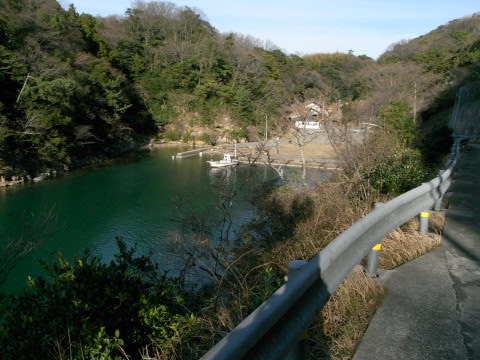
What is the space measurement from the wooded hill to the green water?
3376 millimetres

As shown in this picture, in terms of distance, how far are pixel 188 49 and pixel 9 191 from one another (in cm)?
3049

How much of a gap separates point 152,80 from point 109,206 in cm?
2854

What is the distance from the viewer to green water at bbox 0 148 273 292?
12.1 metres

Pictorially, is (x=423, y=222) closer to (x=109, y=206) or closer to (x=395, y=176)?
(x=395, y=176)

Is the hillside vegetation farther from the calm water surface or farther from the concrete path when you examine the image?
the calm water surface

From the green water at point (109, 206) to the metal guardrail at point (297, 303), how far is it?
6.79 metres

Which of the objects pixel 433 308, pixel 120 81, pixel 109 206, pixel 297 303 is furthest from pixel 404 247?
pixel 120 81

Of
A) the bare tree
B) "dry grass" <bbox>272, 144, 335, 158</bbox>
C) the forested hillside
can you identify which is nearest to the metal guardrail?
the bare tree

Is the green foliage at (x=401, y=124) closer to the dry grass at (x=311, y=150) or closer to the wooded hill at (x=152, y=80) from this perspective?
the wooded hill at (x=152, y=80)

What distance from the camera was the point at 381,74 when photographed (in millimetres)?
39750

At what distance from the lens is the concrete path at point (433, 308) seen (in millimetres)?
1606

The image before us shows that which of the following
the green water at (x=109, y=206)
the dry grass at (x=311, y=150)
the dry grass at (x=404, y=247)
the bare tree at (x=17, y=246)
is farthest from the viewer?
the dry grass at (x=311, y=150)

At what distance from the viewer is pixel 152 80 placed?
42594 millimetres

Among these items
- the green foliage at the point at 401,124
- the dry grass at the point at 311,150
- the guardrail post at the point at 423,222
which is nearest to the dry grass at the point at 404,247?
the guardrail post at the point at 423,222
